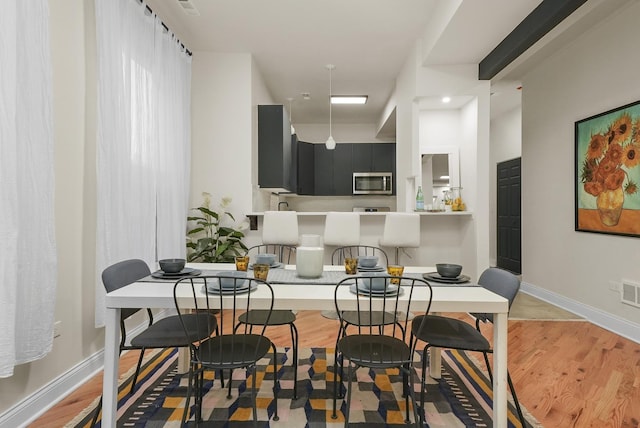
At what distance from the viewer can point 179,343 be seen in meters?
1.73

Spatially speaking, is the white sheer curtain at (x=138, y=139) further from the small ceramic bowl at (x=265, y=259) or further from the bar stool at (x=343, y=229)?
the bar stool at (x=343, y=229)

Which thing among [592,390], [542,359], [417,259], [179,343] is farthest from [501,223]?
[179,343]

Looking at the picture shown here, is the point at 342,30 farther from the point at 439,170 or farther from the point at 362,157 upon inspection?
the point at 362,157

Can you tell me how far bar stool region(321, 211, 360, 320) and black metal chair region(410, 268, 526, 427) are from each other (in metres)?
1.61

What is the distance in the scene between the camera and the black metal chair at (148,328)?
5.61 ft

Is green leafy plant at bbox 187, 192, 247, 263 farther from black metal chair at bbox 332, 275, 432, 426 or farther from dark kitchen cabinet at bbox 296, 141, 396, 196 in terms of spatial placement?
dark kitchen cabinet at bbox 296, 141, 396, 196

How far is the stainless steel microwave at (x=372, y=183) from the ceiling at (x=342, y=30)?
2006mm

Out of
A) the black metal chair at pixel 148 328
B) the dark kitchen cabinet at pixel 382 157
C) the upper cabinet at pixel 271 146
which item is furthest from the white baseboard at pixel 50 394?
the dark kitchen cabinet at pixel 382 157

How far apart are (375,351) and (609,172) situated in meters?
3.25

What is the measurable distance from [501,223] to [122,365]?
250 inches

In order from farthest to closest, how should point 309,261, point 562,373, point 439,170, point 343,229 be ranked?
point 439,170
point 343,229
point 562,373
point 309,261

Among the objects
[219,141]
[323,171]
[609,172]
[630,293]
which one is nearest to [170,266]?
[219,141]

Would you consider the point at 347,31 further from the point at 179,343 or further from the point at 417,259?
the point at 179,343

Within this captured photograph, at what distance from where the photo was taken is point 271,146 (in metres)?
4.46
